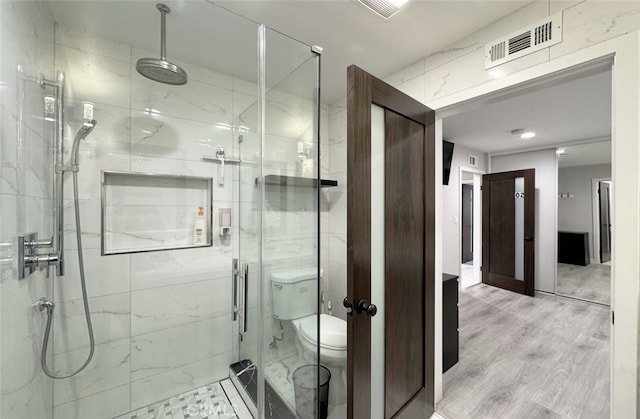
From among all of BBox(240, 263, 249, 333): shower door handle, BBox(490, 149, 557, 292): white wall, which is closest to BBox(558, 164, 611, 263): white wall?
BBox(490, 149, 557, 292): white wall

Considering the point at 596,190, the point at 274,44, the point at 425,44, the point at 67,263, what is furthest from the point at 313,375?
the point at 596,190

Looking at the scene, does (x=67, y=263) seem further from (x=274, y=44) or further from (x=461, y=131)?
(x=461, y=131)

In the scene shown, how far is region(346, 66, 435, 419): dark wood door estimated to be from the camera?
120cm

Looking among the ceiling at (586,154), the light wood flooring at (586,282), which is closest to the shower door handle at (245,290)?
the light wood flooring at (586,282)

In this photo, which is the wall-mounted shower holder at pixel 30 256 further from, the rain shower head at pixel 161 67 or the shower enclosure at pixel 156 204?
the rain shower head at pixel 161 67

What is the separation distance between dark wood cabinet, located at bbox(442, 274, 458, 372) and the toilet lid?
0.87 metres

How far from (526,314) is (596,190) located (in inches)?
168

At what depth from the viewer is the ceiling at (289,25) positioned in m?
1.39

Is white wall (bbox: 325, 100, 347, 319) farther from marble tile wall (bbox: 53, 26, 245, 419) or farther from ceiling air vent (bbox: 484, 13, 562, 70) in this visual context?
ceiling air vent (bbox: 484, 13, 562, 70)

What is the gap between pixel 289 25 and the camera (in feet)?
5.03

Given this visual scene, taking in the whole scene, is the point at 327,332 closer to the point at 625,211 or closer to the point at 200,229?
the point at 200,229

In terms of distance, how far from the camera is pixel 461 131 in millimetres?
3557

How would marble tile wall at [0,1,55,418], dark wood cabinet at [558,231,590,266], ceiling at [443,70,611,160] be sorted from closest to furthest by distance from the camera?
marble tile wall at [0,1,55,418] → ceiling at [443,70,611,160] → dark wood cabinet at [558,231,590,266]

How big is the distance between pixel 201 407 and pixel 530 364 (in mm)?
2751
